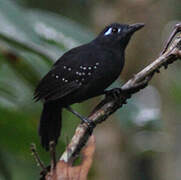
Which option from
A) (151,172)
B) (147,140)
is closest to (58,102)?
(147,140)

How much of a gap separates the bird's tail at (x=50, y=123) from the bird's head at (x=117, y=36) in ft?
1.93

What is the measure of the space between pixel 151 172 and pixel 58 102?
285 cm

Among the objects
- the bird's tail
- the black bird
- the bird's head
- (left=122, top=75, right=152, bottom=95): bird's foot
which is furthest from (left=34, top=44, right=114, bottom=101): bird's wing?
(left=122, top=75, right=152, bottom=95): bird's foot

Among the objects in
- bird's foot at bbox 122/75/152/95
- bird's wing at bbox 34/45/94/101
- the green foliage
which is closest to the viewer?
bird's foot at bbox 122/75/152/95

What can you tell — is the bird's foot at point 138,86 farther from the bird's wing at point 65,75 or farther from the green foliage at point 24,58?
the bird's wing at point 65,75

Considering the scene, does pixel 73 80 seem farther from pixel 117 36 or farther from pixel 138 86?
pixel 138 86

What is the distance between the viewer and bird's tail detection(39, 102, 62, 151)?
300cm

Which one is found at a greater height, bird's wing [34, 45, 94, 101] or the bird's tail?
bird's wing [34, 45, 94, 101]

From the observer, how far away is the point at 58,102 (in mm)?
3223

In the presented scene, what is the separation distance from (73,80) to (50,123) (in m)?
0.31

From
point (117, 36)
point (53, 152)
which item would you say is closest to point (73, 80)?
point (117, 36)

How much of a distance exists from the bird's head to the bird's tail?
59 cm

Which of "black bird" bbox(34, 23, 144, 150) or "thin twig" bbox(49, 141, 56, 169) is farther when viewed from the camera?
"black bird" bbox(34, 23, 144, 150)

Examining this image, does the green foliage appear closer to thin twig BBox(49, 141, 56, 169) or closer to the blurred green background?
the blurred green background
